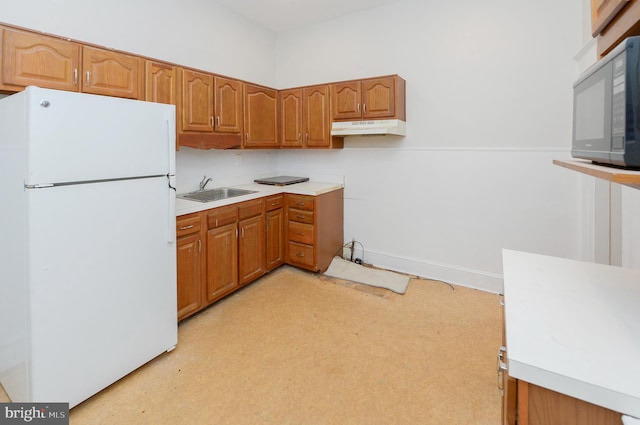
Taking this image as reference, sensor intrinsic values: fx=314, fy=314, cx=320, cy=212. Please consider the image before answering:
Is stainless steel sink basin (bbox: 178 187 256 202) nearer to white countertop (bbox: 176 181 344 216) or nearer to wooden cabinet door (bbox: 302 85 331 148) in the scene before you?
white countertop (bbox: 176 181 344 216)

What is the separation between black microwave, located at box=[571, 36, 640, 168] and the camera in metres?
0.71

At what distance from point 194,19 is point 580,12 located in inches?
134

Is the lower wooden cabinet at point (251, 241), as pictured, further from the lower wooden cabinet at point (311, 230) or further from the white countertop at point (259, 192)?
the lower wooden cabinet at point (311, 230)

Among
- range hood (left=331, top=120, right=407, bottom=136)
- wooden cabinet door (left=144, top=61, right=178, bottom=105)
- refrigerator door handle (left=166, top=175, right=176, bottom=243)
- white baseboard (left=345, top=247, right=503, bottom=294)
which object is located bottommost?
white baseboard (left=345, top=247, right=503, bottom=294)

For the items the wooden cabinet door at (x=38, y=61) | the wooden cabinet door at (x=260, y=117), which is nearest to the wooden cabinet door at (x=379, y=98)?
the wooden cabinet door at (x=260, y=117)

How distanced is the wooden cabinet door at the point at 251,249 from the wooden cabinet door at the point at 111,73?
137cm

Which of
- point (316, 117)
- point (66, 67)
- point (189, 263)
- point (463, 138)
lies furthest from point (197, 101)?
point (463, 138)

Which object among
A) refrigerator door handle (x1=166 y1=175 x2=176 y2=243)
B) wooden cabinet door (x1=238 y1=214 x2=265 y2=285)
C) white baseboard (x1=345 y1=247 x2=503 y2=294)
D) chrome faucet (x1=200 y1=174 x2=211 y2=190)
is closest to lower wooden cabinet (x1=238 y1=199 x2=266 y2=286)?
wooden cabinet door (x1=238 y1=214 x2=265 y2=285)

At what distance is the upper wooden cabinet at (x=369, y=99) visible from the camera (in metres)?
3.11

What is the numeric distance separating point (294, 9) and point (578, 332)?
3831mm

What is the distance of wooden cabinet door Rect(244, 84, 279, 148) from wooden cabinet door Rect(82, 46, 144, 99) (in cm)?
112

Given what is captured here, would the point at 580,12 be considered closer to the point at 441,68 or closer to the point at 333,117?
the point at 441,68

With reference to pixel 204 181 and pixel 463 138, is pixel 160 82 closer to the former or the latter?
pixel 204 181

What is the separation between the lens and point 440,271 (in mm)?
3348
